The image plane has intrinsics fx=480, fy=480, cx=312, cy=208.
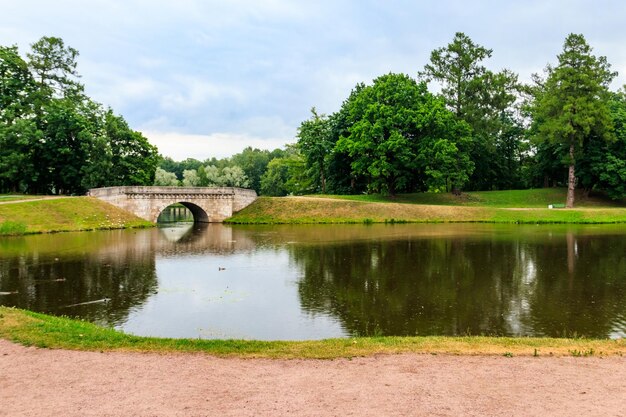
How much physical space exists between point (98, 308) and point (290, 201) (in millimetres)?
44850

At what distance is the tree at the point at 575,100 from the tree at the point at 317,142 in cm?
3068

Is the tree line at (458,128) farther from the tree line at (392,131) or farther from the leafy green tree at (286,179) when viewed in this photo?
the leafy green tree at (286,179)

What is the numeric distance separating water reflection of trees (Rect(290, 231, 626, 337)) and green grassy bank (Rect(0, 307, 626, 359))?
7.52ft

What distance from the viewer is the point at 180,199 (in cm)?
5797

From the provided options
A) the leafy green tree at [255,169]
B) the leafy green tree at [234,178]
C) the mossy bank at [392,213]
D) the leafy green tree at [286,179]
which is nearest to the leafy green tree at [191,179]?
the leafy green tree at [234,178]

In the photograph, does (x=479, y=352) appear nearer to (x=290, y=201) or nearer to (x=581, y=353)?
(x=581, y=353)

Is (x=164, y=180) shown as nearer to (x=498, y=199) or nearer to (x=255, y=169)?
(x=255, y=169)

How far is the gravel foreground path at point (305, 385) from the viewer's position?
8.02 metres

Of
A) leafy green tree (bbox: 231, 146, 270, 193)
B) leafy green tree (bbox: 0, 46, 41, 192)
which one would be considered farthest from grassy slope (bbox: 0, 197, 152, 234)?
leafy green tree (bbox: 231, 146, 270, 193)

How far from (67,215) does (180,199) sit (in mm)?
A: 13749

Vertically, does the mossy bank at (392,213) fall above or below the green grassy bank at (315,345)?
above

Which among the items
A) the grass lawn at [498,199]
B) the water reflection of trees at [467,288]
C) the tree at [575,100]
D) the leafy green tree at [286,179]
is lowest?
the water reflection of trees at [467,288]

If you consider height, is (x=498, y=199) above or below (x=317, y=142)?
below

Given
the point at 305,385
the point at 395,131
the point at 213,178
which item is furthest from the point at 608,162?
the point at 213,178
